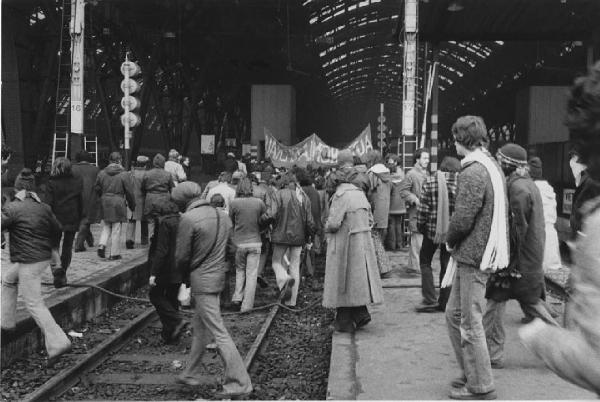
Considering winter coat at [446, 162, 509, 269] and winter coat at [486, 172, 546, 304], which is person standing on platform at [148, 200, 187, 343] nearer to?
winter coat at [446, 162, 509, 269]

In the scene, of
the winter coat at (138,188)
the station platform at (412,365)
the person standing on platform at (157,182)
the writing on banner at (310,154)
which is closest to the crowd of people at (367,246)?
the station platform at (412,365)

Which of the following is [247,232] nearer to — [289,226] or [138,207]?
[289,226]

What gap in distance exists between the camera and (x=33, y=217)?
6.93 metres

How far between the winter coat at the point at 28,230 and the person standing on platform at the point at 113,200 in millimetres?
5249

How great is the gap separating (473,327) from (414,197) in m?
5.89

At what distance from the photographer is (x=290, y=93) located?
34.2 metres

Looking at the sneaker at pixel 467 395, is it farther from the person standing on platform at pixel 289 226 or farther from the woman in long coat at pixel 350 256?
the person standing on platform at pixel 289 226

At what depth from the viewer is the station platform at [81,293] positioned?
7.52m

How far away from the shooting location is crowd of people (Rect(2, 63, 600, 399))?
6.28 feet

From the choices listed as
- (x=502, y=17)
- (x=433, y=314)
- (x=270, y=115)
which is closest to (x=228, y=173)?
(x=433, y=314)

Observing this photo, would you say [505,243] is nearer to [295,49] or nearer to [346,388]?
[346,388]

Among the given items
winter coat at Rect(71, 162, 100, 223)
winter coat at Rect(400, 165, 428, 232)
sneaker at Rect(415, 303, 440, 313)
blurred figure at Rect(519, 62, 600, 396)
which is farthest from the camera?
winter coat at Rect(71, 162, 100, 223)

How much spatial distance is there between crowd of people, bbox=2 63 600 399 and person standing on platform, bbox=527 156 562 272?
0.11 feet

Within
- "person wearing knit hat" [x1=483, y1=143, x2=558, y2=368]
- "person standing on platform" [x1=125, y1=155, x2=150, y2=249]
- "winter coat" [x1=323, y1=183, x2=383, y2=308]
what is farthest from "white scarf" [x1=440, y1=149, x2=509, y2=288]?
"person standing on platform" [x1=125, y1=155, x2=150, y2=249]
